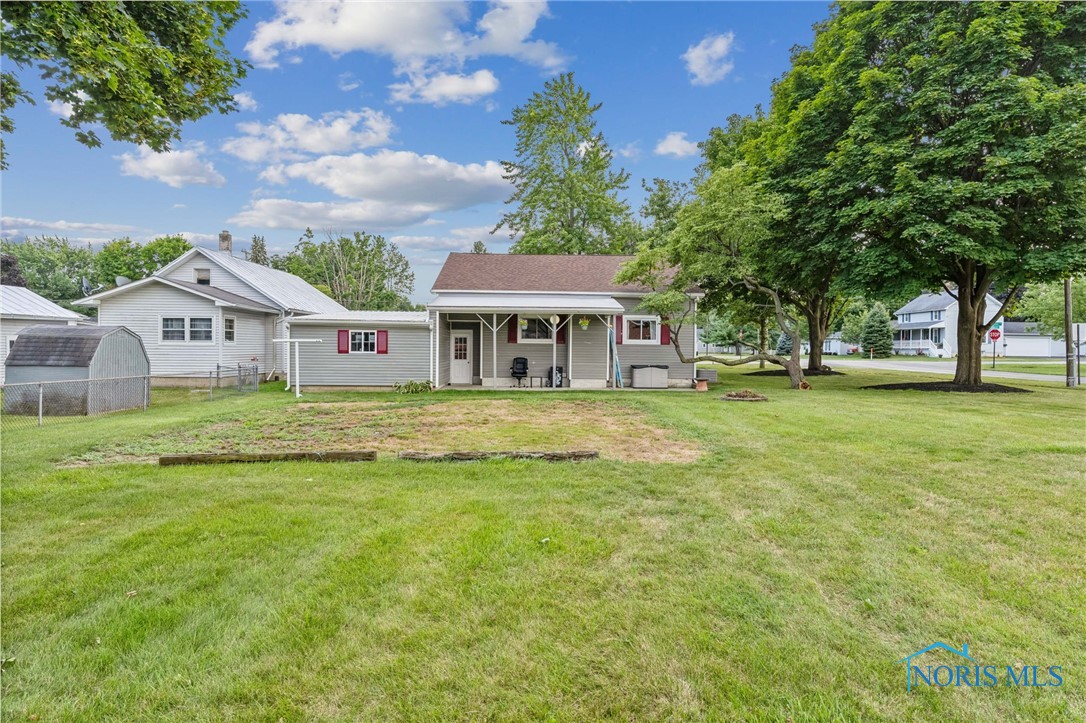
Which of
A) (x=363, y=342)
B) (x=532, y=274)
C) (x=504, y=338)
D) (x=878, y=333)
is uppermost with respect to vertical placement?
(x=532, y=274)

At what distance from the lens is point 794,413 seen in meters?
9.77

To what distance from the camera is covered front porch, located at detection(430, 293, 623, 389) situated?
1628 cm

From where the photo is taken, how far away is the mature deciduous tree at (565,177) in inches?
1139

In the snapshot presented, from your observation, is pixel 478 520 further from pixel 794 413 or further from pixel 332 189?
pixel 332 189

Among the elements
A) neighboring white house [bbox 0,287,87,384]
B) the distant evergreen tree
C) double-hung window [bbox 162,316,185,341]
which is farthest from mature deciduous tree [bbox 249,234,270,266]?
the distant evergreen tree

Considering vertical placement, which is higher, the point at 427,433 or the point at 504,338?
the point at 504,338

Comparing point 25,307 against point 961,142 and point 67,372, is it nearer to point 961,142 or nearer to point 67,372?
point 67,372

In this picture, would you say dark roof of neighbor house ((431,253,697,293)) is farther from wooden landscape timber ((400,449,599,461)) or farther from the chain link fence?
wooden landscape timber ((400,449,599,461))

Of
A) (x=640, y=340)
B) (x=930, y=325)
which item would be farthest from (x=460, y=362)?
(x=930, y=325)

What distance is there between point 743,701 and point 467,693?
1197mm

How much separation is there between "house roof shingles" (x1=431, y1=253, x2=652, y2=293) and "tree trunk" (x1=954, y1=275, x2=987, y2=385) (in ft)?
32.2

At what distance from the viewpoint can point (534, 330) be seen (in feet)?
54.7

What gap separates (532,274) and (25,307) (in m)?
20.0

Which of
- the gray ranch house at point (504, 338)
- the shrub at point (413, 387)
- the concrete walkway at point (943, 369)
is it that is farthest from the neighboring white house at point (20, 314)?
the concrete walkway at point (943, 369)
